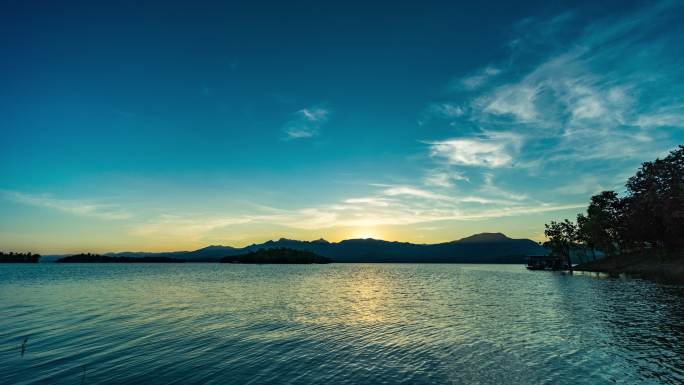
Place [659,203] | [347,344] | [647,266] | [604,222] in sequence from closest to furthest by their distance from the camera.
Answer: [347,344], [659,203], [647,266], [604,222]

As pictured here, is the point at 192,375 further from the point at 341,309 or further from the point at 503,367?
the point at 341,309

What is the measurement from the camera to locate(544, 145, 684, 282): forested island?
95500 millimetres

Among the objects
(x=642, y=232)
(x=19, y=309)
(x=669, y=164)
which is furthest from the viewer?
(x=642, y=232)

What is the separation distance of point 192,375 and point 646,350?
33.5 metres

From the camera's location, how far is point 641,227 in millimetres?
113438

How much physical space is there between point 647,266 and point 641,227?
84.1 ft

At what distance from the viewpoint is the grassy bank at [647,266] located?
106938mm

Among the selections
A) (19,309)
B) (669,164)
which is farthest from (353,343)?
(669,164)

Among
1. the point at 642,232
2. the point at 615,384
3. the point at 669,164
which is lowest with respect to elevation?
the point at 615,384

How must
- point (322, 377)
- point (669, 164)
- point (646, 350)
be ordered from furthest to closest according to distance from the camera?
point (669, 164) < point (646, 350) < point (322, 377)

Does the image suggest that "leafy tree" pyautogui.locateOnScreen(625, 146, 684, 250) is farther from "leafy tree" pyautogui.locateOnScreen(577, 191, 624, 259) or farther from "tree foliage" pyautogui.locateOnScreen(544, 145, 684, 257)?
"leafy tree" pyautogui.locateOnScreen(577, 191, 624, 259)

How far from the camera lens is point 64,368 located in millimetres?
24922

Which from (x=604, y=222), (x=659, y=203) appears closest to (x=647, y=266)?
(x=604, y=222)

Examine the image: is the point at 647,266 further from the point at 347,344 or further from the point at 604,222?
the point at 347,344
